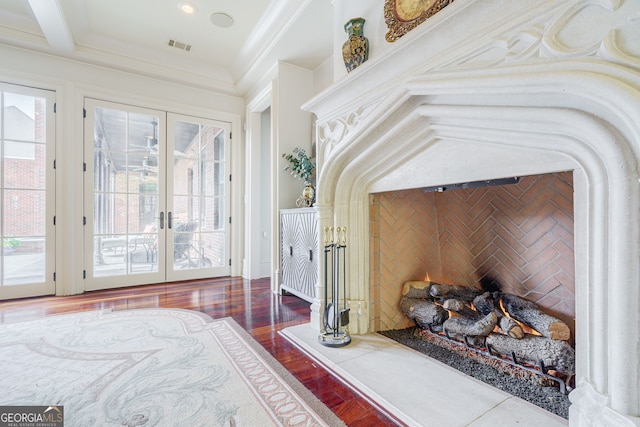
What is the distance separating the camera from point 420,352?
181 cm

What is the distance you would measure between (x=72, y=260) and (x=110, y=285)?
1.65 feet

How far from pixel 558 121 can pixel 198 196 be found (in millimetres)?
4046

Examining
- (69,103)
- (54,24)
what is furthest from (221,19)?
(69,103)

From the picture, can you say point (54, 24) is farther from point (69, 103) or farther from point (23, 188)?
point (23, 188)

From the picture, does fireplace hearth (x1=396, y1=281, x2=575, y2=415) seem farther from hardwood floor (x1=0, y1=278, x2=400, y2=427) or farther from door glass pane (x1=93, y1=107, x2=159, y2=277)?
door glass pane (x1=93, y1=107, x2=159, y2=277)

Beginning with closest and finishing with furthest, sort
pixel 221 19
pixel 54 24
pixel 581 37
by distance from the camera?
pixel 581 37 < pixel 54 24 < pixel 221 19

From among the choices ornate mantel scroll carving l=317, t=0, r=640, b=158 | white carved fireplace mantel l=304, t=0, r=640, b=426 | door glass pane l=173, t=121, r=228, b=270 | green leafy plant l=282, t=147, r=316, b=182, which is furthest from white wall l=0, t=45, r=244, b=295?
ornate mantel scroll carving l=317, t=0, r=640, b=158

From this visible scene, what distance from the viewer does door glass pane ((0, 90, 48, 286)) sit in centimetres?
313

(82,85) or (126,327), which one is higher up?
(82,85)

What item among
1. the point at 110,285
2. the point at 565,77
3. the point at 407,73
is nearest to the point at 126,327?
the point at 110,285

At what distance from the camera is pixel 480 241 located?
6.52ft

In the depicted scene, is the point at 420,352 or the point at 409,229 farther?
the point at 409,229

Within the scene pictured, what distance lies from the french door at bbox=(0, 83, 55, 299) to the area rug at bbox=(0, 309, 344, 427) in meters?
1.16

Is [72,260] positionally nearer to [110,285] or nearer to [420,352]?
[110,285]
